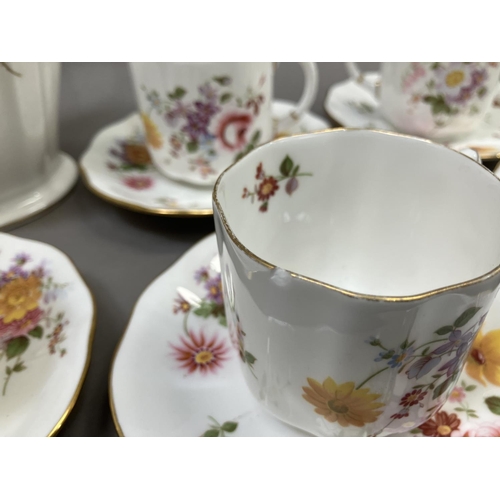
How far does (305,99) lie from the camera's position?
0.69 meters

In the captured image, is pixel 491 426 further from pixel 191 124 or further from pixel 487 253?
pixel 191 124

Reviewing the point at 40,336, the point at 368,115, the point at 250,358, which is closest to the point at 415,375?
the point at 250,358

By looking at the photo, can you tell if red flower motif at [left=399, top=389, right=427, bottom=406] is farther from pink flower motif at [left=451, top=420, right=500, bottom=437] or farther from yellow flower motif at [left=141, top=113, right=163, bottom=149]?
yellow flower motif at [left=141, top=113, right=163, bottom=149]

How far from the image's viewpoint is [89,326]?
1.38 ft

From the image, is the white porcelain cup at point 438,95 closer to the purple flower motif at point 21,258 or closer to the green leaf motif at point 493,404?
the green leaf motif at point 493,404

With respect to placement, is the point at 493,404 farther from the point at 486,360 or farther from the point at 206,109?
the point at 206,109

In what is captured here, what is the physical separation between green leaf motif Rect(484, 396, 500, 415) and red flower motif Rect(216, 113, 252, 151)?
39 cm

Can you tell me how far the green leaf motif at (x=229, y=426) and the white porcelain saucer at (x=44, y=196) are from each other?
38 cm

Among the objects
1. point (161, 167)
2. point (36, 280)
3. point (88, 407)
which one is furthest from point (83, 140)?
point (88, 407)

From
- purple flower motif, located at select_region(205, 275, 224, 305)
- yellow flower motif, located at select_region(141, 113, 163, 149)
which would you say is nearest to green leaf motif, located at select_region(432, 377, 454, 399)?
purple flower motif, located at select_region(205, 275, 224, 305)

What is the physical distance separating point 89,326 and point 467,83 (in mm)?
549

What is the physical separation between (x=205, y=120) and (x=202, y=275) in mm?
199

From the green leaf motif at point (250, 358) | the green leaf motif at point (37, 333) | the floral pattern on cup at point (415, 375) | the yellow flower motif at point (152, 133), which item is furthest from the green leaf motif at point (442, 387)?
the yellow flower motif at point (152, 133)

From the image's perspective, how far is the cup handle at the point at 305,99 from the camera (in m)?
0.66
